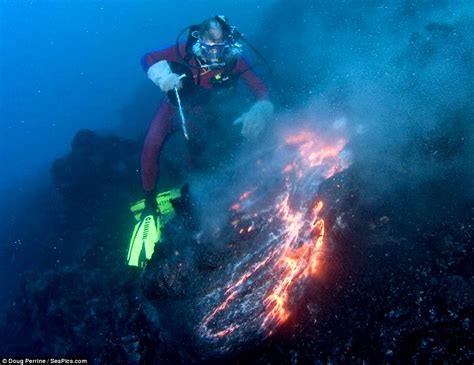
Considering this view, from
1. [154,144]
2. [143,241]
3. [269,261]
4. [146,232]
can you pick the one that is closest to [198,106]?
[154,144]

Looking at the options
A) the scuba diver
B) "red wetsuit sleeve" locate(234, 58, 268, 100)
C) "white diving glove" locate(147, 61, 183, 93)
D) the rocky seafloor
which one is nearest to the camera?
the rocky seafloor

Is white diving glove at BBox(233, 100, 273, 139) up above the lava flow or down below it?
above

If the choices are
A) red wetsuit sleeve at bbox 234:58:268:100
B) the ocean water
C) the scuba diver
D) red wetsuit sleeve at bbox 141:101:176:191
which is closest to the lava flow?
the ocean water

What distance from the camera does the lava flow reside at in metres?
3.27

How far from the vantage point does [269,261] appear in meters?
3.37

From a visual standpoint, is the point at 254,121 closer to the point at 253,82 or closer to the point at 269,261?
the point at 253,82

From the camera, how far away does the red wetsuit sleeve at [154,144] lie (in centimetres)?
567

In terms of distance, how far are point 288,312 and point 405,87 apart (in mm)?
4027

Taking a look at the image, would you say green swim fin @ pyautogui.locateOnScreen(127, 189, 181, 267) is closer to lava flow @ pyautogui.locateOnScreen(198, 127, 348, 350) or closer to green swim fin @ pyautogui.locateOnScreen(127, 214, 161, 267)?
green swim fin @ pyautogui.locateOnScreen(127, 214, 161, 267)

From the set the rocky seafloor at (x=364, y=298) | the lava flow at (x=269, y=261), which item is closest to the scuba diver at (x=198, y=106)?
the rocky seafloor at (x=364, y=298)

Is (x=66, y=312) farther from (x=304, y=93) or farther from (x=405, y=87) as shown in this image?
(x=304, y=93)

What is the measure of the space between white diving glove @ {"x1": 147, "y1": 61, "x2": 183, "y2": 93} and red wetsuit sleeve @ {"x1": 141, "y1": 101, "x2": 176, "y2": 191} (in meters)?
1.04

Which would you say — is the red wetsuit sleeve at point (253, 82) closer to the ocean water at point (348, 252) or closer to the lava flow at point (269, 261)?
the ocean water at point (348, 252)

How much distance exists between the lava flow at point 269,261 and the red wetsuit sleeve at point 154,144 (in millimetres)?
2548
